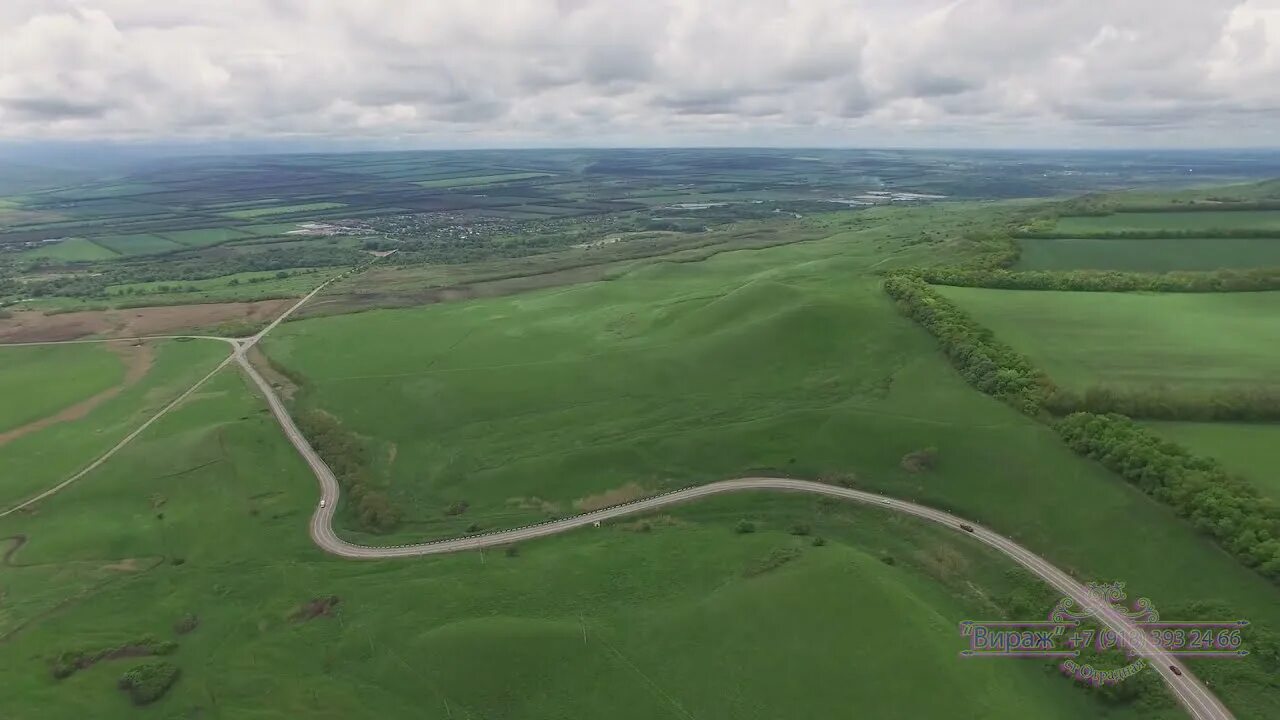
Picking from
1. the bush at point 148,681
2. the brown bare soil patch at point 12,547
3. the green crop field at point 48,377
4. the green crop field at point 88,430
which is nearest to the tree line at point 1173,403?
the bush at point 148,681

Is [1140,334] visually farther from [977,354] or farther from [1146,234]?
[1146,234]

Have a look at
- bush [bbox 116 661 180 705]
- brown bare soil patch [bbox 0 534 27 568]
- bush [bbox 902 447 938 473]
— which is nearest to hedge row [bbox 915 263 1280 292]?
bush [bbox 902 447 938 473]

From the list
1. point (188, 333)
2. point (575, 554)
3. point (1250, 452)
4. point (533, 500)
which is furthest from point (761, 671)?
point (188, 333)

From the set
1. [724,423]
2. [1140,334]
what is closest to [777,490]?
[724,423]

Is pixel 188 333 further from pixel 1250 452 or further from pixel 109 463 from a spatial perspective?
pixel 1250 452

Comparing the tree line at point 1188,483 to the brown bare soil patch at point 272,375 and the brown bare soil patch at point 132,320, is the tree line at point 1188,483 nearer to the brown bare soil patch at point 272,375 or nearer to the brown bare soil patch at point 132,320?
the brown bare soil patch at point 272,375

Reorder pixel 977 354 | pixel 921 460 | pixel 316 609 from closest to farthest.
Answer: pixel 316 609 → pixel 921 460 → pixel 977 354
